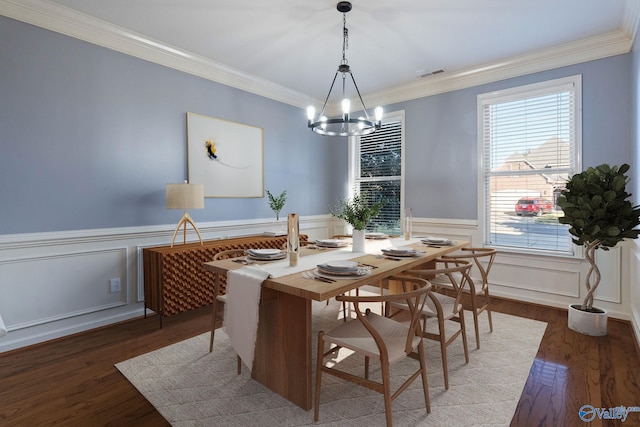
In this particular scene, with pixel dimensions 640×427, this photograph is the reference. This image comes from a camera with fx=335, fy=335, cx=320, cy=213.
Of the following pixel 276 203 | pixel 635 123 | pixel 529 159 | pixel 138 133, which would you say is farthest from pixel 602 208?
pixel 138 133

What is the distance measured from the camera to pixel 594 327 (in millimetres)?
2861

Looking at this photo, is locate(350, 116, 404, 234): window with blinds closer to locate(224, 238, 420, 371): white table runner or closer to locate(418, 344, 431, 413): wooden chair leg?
locate(224, 238, 420, 371): white table runner

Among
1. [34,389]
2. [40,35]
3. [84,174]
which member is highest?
[40,35]

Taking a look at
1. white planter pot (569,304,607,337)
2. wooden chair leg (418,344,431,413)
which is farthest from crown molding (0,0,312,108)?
white planter pot (569,304,607,337)

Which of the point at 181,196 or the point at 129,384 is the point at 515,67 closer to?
the point at 181,196

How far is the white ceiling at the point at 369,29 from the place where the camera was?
2760mm

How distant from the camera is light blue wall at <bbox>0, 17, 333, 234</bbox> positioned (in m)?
2.63

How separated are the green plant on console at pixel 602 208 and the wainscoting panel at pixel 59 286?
408cm

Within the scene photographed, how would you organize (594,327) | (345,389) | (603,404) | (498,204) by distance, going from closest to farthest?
(603,404) → (345,389) → (594,327) → (498,204)

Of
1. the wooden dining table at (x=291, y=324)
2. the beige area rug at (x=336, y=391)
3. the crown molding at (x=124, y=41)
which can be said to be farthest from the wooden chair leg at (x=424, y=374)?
the crown molding at (x=124, y=41)

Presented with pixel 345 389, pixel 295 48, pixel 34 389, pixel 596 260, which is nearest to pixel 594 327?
pixel 596 260

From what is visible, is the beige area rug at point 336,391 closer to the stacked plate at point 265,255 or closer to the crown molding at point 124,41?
the stacked plate at point 265,255

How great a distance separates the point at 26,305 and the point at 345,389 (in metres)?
2.65

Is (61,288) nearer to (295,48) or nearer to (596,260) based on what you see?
(295,48)
